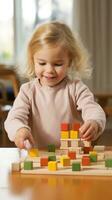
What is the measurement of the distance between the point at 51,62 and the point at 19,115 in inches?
7.9

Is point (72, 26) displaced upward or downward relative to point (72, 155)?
upward

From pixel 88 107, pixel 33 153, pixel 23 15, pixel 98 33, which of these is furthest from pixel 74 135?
pixel 23 15

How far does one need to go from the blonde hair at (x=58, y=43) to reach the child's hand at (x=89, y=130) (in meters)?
0.37

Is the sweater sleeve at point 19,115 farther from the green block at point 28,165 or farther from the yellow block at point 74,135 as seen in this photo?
the green block at point 28,165

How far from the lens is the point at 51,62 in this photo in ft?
4.95

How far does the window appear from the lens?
5574 mm

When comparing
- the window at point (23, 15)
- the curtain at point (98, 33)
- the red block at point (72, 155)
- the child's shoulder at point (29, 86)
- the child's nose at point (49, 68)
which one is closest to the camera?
the red block at point (72, 155)

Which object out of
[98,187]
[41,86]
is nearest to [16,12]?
[41,86]

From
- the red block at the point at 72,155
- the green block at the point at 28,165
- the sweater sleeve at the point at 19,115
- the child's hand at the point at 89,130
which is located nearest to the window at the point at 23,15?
the sweater sleeve at the point at 19,115

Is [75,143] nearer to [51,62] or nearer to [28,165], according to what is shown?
[28,165]

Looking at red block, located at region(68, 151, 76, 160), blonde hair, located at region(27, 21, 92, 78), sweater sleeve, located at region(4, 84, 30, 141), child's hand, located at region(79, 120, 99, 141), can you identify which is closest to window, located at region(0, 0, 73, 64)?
blonde hair, located at region(27, 21, 92, 78)

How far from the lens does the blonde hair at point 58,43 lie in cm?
158

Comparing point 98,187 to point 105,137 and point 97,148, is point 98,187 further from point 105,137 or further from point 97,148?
point 105,137

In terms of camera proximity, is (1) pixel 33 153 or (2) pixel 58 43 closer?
(1) pixel 33 153
